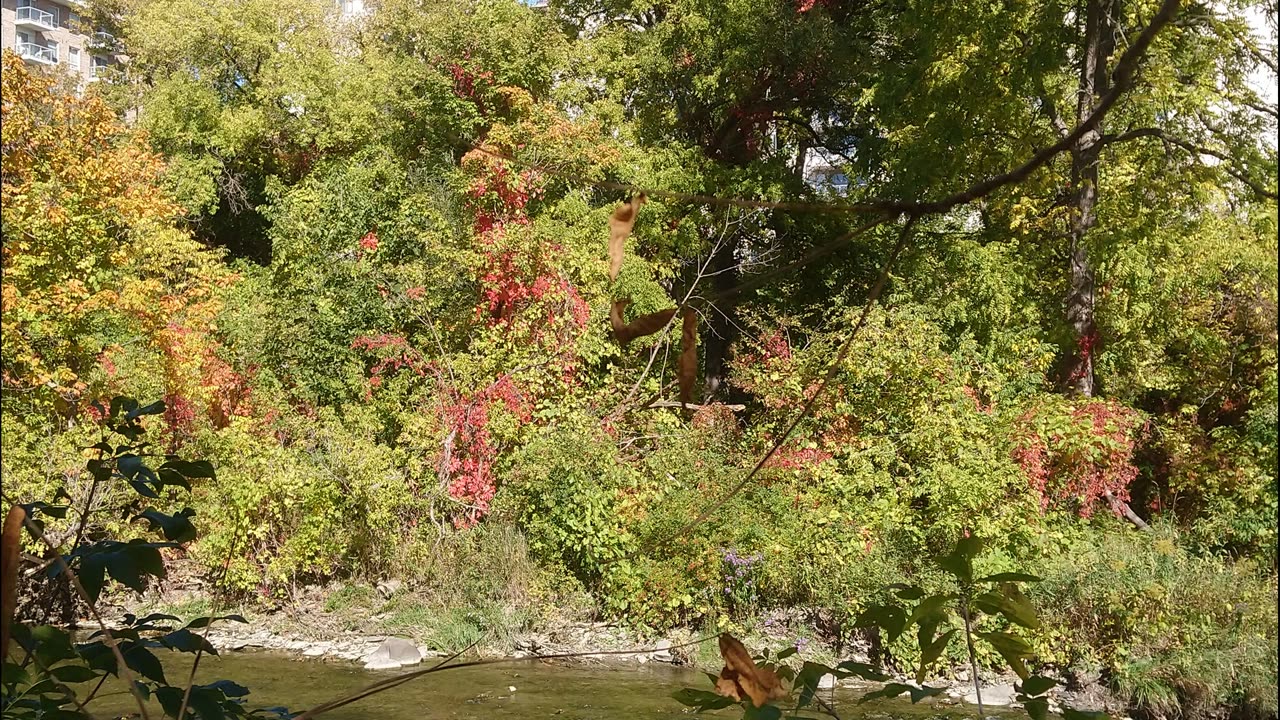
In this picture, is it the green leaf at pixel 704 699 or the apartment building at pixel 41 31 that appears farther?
the apartment building at pixel 41 31

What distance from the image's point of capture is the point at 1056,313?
9.84 meters

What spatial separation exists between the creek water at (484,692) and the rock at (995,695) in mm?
287

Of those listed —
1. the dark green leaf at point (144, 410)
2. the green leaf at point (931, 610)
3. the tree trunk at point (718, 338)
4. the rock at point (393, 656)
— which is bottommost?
the rock at point (393, 656)

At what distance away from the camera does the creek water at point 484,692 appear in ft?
20.9

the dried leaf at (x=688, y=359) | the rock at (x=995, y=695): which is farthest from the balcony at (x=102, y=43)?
the dried leaf at (x=688, y=359)

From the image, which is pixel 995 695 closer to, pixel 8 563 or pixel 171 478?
pixel 171 478

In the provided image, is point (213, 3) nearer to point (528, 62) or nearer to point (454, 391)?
point (528, 62)

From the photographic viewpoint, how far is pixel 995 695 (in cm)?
686

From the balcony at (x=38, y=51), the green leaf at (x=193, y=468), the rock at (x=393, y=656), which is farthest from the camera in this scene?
the balcony at (x=38, y=51)

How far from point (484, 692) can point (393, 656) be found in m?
1.03

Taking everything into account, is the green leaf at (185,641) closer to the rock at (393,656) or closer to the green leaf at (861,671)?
the green leaf at (861,671)

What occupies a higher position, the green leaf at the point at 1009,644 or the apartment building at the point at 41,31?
the apartment building at the point at 41,31

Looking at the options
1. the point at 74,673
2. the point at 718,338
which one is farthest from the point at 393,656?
the point at 74,673

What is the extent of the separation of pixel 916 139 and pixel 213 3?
458 inches
